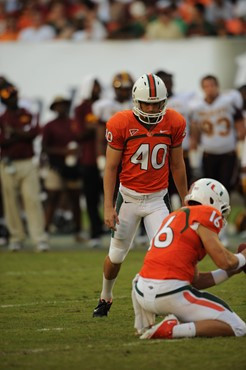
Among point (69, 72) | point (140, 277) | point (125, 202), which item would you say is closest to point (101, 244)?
point (69, 72)

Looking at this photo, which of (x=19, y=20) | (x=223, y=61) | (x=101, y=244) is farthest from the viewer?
(x=19, y=20)

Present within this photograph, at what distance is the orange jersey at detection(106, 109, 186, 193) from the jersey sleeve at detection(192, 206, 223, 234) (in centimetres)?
120

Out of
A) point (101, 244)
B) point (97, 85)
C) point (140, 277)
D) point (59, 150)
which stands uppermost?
point (140, 277)

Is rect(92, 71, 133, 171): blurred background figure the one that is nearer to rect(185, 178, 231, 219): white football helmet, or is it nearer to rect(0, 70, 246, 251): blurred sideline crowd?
rect(0, 70, 246, 251): blurred sideline crowd

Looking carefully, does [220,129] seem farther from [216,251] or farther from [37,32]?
[37,32]

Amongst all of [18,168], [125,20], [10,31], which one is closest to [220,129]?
[18,168]

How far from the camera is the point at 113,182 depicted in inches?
321

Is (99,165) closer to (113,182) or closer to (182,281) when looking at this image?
(113,182)

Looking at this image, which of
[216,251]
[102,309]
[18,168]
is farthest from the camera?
[18,168]

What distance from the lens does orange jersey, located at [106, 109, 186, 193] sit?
8125 mm

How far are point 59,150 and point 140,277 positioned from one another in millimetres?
7891

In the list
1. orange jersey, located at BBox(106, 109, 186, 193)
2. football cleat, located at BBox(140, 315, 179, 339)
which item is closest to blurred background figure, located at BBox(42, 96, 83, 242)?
orange jersey, located at BBox(106, 109, 186, 193)

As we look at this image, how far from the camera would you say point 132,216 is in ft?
27.2

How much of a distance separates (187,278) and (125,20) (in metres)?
13.3
